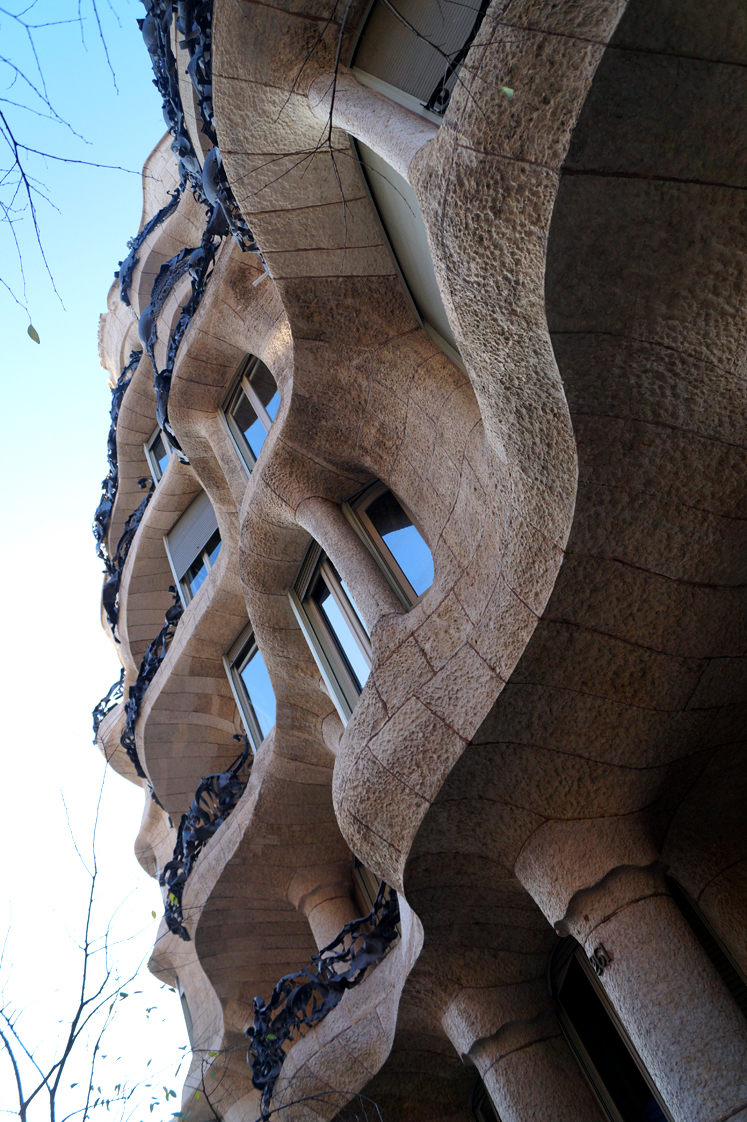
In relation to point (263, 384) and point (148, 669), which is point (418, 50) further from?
point (148, 669)

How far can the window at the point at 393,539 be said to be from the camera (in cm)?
616

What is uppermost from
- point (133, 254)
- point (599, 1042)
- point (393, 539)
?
point (133, 254)

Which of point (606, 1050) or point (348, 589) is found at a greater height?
point (348, 589)

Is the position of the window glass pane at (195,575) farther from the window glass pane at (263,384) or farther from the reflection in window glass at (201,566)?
the window glass pane at (263,384)

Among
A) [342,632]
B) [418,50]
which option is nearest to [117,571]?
[342,632]

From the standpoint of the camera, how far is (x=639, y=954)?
13.8 feet

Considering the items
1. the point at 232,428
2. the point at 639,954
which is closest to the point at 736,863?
the point at 639,954

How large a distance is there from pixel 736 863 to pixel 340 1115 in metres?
4.04

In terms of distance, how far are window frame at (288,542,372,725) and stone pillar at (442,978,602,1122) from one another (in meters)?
2.42

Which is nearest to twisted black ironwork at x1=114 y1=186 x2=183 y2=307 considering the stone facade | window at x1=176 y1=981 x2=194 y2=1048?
the stone facade

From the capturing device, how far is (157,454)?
1472 centimetres

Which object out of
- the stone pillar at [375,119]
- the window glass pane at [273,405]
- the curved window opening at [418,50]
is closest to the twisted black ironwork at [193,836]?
the window glass pane at [273,405]

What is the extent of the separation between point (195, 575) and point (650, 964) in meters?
9.48

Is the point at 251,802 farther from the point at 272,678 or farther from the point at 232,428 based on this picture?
the point at 232,428
